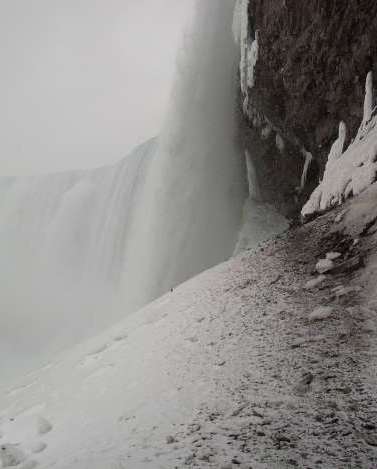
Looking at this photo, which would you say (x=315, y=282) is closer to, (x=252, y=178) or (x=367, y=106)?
(x=367, y=106)

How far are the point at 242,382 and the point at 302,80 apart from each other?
30.8 ft

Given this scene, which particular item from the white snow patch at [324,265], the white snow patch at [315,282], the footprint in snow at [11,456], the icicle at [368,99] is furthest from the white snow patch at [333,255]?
the footprint in snow at [11,456]

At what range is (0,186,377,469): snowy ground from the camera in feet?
11.5

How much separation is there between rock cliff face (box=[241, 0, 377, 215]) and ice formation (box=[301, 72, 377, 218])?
80 centimetres

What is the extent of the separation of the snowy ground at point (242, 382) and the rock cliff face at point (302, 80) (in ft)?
13.7

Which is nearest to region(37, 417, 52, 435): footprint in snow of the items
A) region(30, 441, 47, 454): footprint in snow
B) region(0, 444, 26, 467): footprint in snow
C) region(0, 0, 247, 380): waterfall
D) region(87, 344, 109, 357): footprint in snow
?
region(30, 441, 47, 454): footprint in snow

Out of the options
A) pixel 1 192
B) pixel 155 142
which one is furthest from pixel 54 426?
pixel 1 192

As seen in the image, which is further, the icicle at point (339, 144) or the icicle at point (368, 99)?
the icicle at point (339, 144)

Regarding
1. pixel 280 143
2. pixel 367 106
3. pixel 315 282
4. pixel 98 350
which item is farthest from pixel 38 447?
pixel 280 143

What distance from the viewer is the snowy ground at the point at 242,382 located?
3.50 meters

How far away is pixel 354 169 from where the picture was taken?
7.59m

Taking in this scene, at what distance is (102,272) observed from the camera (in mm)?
20812

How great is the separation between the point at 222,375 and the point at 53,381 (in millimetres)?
4097

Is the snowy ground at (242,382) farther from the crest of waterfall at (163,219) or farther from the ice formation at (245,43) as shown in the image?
the crest of waterfall at (163,219)
